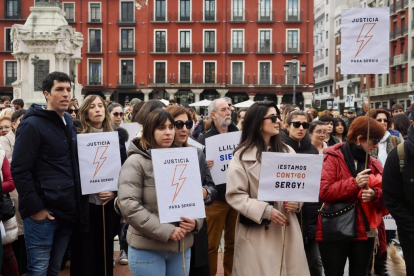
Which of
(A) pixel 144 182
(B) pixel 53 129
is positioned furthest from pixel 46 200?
(A) pixel 144 182

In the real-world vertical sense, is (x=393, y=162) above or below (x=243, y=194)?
above

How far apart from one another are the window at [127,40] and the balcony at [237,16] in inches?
371

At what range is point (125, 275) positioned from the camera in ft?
20.9

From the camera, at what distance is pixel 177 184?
3770mm

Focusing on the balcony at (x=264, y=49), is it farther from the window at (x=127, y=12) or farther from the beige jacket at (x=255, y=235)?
the beige jacket at (x=255, y=235)

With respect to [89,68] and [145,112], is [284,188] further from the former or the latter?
[89,68]

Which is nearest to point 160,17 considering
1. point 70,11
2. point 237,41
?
point 237,41

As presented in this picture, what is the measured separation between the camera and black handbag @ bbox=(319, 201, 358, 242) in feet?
15.1

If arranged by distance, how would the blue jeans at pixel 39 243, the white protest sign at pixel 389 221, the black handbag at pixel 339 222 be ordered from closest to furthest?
1. the blue jeans at pixel 39 243
2. the black handbag at pixel 339 222
3. the white protest sign at pixel 389 221

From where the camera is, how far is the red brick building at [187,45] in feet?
157

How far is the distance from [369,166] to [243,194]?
1.43 metres

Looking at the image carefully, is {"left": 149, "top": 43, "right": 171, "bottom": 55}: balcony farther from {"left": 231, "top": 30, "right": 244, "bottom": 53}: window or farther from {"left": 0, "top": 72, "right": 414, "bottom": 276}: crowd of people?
{"left": 0, "top": 72, "right": 414, "bottom": 276}: crowd of people

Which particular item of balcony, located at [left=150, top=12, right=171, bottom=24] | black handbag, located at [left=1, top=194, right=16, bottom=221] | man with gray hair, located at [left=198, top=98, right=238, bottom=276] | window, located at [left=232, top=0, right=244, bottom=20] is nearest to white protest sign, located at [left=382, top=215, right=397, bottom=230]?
man with gray hair, located at [left=198, top=98, right=238, bottom=276]

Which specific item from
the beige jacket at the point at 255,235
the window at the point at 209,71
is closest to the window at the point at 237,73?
the window at the point at 209,71
